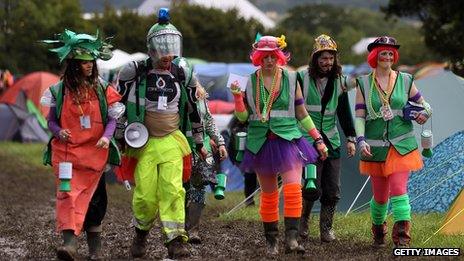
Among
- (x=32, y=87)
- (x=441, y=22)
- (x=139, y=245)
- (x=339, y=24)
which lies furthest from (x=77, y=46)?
(x=339, y=24)

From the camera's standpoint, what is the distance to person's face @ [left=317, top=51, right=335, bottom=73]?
956 centimetres

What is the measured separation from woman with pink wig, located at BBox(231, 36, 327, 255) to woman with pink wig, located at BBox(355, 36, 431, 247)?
0.50m

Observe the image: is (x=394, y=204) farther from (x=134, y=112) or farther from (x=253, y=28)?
(x=253, y=28)

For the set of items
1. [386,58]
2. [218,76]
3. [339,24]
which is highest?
[386,58]

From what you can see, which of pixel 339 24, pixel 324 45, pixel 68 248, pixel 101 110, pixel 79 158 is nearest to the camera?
pixel 68 248

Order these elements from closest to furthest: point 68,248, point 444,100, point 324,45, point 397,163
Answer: point 68,248
point 397,163
point 324,45
point 444,100

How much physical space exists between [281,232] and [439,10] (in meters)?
14.1

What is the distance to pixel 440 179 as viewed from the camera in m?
11.3

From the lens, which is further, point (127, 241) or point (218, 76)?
point (218, 76)

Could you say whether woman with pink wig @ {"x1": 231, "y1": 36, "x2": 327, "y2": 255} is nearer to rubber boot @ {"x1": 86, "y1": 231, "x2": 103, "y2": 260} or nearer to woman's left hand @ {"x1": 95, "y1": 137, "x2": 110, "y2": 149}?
woman's left hand @ {"x1": 95, "y1": 137, "x2": 110, "y2": 149}

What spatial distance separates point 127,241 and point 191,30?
55.2 m

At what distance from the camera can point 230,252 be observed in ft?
29.2

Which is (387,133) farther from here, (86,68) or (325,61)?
(86,68)

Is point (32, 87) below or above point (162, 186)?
below
